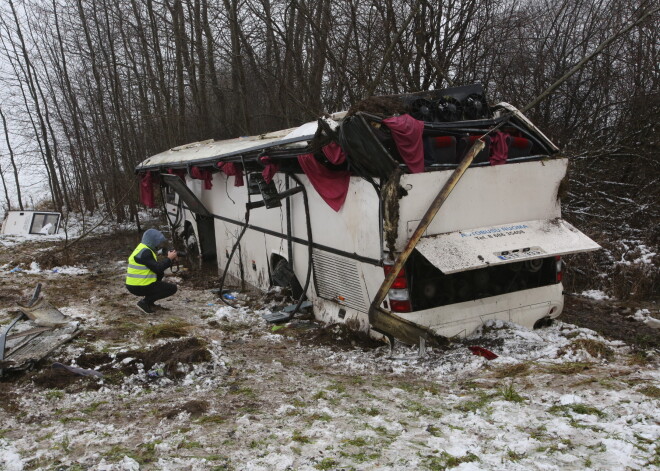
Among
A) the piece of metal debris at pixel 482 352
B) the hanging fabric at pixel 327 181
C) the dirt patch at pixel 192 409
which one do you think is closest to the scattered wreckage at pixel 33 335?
the dirt patch at pixel 192 409

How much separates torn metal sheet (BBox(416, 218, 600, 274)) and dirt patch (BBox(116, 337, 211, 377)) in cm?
260

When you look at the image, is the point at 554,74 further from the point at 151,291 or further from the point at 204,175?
the point at 151,291

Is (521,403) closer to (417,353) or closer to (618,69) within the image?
(417,353)

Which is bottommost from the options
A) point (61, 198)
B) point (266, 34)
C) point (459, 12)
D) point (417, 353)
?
point (417, 353)

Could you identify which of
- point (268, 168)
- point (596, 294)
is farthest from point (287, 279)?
point (596, 294)

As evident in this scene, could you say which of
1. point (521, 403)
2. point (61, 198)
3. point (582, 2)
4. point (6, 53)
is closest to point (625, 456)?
point (521, 403)

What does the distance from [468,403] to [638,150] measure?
8.41m

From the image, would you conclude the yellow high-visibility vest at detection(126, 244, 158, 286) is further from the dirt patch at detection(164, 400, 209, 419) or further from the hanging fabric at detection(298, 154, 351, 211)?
the dirt patch at detection(164, 400, 209, 419)

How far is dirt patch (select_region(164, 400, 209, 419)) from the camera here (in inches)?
159

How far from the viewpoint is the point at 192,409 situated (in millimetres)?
4113

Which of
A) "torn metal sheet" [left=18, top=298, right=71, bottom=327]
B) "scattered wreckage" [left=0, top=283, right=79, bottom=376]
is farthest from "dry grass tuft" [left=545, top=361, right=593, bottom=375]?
"torn metal sheet" [left=18, top=298, right=71, bottom=327]

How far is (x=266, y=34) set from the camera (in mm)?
15281

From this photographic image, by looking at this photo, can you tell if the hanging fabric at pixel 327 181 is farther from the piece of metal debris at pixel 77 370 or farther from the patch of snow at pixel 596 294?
the patch of snow at pixel 596 294

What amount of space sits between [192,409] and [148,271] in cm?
435
